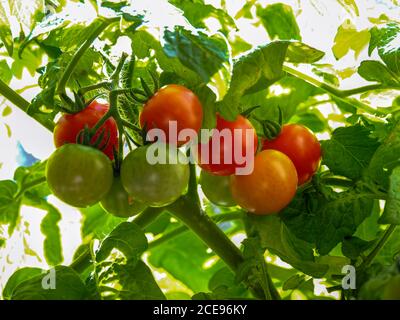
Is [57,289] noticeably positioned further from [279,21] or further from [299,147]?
[279,21]

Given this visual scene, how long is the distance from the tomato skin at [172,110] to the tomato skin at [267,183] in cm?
8

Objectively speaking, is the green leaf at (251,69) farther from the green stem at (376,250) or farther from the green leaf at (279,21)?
the green leaf at (279,21)

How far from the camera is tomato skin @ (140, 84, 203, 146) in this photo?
523 millimetres

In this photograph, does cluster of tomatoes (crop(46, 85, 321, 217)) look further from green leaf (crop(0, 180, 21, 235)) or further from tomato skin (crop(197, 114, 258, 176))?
green leaf (crop(0, 180, 21, 235))

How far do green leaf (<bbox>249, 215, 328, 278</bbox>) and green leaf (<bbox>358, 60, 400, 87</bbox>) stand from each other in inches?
6.8

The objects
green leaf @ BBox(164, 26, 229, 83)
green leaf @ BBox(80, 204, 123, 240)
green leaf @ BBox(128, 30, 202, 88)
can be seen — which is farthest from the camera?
green leaf @ BBox(80, 204, 123, 240)

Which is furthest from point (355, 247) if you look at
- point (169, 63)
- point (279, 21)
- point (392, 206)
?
point (279, 21)

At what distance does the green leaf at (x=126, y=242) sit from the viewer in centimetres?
60

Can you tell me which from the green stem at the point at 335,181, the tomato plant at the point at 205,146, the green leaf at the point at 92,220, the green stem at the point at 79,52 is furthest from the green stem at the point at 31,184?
the green stem at the point at 335,181

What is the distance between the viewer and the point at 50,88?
57cm

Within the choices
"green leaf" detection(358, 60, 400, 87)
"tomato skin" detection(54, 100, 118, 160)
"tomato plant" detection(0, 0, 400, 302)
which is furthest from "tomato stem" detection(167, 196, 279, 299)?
"green leaf" detection(358, 60, 400, 87)

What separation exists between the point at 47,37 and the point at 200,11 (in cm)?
17
